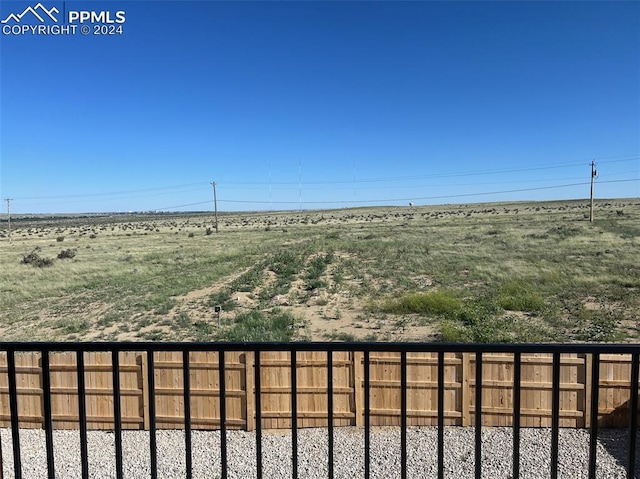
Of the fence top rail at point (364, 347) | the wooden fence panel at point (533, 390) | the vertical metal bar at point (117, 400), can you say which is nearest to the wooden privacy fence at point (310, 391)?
the wooden fence panel at point (533, 390)

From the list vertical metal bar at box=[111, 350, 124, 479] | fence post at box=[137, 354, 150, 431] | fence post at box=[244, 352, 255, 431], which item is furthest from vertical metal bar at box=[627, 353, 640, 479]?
fence post at box=[137, 354, 150, 431]

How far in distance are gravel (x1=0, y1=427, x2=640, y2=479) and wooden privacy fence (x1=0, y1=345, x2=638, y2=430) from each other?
189 mm

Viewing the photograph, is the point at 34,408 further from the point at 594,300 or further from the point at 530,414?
the point at 594,300

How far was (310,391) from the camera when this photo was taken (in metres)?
7.35

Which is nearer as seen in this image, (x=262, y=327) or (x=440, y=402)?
(x=440, y=402)

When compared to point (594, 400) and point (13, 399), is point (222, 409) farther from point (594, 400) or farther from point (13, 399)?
point (594, 400)

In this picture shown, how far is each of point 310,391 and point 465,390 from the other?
233 centimetres

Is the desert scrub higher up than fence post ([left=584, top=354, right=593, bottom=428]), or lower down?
lower down

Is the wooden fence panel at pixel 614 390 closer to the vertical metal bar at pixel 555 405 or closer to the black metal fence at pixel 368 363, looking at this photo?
the black metal fence at pixel 368 363

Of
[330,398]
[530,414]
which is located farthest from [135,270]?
[330,398]

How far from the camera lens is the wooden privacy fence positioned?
7145mm

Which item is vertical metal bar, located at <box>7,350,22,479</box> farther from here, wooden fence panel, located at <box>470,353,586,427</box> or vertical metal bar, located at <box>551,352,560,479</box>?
wooden fence panel, located at <box>470,353,586,427</box>

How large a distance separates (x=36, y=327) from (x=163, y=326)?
3993mm

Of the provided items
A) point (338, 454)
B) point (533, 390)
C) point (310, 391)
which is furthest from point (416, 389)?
point (533, 390)
